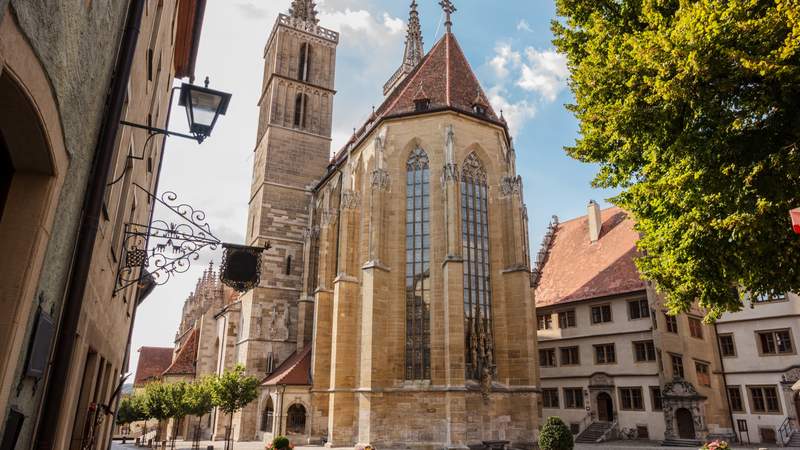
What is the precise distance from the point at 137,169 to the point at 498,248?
17758mm

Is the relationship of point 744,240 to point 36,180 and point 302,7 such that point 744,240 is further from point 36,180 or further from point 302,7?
point 302,7

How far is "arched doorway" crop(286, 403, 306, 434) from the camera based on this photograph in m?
26.1

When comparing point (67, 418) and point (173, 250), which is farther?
point (173, 250)

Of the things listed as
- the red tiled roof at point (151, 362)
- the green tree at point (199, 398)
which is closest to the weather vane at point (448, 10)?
the green tree at point (199, 398)

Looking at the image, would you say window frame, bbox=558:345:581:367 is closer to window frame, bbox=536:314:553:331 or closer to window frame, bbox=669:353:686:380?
window frame, bbox=536:314:553:331

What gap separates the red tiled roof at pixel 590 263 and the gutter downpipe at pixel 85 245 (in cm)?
2693

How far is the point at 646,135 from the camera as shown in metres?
8.97

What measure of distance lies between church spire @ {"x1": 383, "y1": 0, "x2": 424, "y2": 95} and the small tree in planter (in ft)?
108

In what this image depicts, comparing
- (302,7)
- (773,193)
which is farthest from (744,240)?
(302,7)

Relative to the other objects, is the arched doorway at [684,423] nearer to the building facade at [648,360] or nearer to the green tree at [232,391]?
the building facade at [648,360]

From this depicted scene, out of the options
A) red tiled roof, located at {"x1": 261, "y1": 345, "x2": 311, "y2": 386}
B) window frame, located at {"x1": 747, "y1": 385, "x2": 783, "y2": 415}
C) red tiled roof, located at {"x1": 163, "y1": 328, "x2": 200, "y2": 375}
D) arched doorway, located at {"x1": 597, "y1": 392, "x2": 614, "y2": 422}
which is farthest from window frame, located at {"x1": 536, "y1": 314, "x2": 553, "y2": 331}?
red tiled roof, located at {"x1": 163, "y1": 328, "x2": 200, "y2": 375}

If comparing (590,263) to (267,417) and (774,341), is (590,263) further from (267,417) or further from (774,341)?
(267,417)

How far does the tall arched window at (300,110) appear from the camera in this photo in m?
38.1

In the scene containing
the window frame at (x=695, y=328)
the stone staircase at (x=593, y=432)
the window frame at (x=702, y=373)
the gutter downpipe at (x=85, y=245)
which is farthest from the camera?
the window frame at (x=695, y=328)
